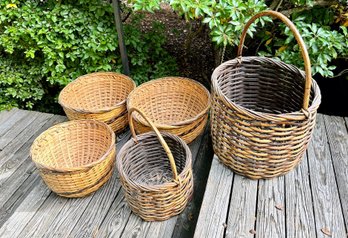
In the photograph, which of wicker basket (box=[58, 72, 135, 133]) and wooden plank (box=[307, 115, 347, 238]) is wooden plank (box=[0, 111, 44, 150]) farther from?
wooden plank (box=[307, 115, 347, 238])

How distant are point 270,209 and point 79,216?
92 centimetres

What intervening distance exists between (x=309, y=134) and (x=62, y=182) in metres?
1.18

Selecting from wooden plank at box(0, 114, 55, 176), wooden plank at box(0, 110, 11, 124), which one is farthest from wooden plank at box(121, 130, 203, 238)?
wooden plank at box(0, 110, 11, 124)

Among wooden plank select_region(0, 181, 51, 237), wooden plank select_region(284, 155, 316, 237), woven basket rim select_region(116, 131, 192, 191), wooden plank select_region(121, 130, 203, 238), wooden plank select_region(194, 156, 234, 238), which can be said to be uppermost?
woven basket rim select_region(116, 131, 192, 191)

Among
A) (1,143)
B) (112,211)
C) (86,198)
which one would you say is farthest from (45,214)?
(1,143)

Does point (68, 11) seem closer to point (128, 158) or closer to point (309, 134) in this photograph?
point (128, 158)

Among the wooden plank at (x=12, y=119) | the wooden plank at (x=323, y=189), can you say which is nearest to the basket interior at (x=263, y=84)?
the wooden plank at (x=323, y=189)

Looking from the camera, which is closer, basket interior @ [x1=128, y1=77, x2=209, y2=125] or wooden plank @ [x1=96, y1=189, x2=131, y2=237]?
wooden plank @ [x1=96, y1=189, x2=131, y2=237]

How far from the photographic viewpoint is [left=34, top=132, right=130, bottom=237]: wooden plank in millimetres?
1551

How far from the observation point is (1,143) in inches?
88.0

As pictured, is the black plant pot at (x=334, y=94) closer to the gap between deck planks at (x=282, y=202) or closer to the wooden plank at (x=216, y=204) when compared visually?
the gap between deck planks at (x=282, y=202)

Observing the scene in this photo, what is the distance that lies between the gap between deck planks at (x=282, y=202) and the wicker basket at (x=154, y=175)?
0.49ft

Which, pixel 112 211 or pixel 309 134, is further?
pixel 112 211

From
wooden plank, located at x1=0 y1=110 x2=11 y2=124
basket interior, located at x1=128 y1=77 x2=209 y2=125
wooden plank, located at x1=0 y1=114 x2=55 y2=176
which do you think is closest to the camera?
wooden plank, located at x1=0 y1=114 x2=55 y2=176
